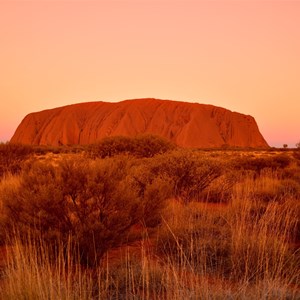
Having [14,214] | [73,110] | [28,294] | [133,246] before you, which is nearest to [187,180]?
[133,246]

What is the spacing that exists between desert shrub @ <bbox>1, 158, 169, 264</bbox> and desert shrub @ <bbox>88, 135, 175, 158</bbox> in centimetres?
921

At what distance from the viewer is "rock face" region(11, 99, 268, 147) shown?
6644 cm

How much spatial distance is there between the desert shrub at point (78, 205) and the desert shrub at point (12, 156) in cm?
965

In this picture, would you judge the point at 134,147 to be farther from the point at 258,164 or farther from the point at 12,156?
the point at 258,164

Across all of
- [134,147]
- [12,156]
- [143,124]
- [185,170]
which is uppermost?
[143,124]

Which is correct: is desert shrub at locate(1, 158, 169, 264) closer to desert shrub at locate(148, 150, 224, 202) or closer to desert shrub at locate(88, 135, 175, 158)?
desert shrub at locate(148, 150, 224, 202)

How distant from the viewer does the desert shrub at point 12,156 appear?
562 inches

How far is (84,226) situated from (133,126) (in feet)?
206

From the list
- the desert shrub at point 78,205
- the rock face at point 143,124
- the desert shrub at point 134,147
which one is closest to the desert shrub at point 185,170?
the desert shrub at point 78,205

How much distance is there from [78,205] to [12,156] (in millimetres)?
10943

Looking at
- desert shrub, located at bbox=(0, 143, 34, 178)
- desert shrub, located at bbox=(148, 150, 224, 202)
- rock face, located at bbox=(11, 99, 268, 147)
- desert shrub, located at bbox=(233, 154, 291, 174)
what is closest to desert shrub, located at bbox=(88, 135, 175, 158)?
desert shrub, located at bbox=(0, 143, 34, 178)

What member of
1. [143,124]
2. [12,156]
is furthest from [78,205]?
[143,124]

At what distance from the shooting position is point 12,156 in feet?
49.0

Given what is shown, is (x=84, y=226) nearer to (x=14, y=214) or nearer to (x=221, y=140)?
(x=14, y=214)
